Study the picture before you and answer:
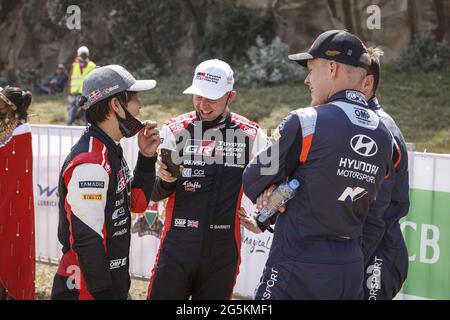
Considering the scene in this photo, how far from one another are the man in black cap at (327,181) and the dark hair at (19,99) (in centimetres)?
297

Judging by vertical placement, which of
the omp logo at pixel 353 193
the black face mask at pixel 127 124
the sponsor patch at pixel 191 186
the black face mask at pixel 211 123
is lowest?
the sponsor patch at pixel 191 186

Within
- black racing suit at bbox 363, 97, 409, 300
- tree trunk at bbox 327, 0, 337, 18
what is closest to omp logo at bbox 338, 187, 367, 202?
black racing suit at bbox 363, 97, 409, 300

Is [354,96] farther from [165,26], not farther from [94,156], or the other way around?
[165,26]

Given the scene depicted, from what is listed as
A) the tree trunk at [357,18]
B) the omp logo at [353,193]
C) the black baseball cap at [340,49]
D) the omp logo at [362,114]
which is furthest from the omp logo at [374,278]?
the tree trunk at [357,18]

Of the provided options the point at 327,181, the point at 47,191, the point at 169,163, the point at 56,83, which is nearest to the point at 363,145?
the point at 327,181

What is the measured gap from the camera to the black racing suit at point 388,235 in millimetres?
3926

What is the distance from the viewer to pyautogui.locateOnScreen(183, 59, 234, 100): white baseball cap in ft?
15.7

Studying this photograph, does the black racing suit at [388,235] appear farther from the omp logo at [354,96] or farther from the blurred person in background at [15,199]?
the blurred person in background at [15,199]

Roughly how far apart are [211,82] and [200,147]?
48cm

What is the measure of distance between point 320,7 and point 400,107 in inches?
256

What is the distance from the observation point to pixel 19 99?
18.8 feet

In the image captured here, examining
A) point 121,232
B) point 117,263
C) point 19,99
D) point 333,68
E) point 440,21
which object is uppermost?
point 440,21
